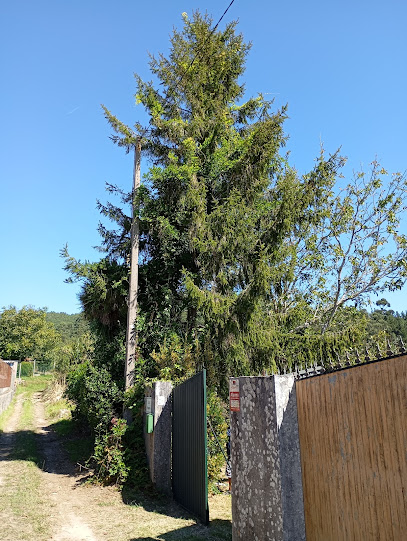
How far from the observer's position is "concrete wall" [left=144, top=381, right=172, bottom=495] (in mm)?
8852

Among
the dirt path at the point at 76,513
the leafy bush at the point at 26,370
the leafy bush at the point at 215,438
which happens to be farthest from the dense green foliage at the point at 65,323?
the leafy bush at the point at 215,438

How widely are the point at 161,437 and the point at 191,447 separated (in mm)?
1656

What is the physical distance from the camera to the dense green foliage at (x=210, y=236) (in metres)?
11.8

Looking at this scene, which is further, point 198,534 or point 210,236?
point 210,236

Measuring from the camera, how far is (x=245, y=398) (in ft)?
18.5

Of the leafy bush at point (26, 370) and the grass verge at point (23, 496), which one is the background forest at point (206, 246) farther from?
the leafy bush at point (26, 370)

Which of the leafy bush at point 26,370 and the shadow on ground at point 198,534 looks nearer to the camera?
the shadow on ground at point 198,534

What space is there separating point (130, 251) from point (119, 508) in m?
7.37

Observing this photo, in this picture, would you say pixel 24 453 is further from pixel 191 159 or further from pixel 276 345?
pixel 191 159

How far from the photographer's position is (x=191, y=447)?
7.52 m

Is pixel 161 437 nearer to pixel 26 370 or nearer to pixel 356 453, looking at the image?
pixel 356 453

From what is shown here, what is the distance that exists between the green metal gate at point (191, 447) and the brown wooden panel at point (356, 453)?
2301 mm

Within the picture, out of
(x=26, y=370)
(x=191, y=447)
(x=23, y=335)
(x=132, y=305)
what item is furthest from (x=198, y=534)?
(x=23, y=335)

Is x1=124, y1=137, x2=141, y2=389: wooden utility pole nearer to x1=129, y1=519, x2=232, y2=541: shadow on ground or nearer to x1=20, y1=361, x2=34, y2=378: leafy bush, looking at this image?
x1=129, y1=519, x2=232, y2=541: shadow on ground
